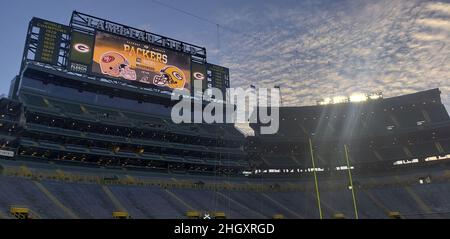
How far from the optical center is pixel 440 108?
63344mm

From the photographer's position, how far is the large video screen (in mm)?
53531

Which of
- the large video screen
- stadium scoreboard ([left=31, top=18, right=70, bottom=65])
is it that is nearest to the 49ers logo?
the large video screen

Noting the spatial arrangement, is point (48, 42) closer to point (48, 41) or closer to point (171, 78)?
point (48, 41)

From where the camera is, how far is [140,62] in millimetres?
56781

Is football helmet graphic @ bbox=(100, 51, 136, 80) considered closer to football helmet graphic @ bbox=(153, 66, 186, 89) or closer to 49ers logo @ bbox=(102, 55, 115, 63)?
49ers logo @ bbox=(102, 55, 115, 63)

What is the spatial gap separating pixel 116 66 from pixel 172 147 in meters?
A: 15.4

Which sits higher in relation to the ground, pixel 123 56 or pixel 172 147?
pixel 123 56

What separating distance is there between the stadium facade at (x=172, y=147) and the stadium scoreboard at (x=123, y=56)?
0.58ft

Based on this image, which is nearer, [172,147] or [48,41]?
[48,41]

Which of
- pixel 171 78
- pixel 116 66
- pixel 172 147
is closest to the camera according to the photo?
pixel 116 66

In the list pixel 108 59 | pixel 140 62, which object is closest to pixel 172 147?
pixel 140 62

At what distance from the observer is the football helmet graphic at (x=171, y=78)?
57816 mm

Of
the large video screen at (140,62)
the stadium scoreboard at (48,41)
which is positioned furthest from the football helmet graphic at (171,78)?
the stadium scoreboard at (48,41)
